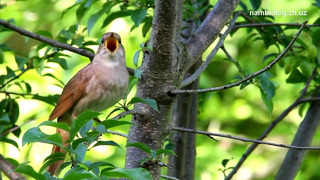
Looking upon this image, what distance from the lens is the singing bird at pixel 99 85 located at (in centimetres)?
289

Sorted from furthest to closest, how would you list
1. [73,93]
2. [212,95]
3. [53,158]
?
[212,95] < [73,93] < [53,158]

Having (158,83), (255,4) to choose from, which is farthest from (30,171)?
(255,4)

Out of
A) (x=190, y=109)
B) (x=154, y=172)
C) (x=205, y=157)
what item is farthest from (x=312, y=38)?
(x=205, y=157)

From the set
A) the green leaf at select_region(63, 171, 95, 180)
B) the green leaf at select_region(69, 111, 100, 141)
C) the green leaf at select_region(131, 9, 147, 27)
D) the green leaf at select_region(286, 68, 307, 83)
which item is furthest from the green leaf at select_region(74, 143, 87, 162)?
the green leaf at select_region(286, 68, 307, 83)

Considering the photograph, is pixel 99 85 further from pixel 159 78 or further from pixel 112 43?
pixel 159 78

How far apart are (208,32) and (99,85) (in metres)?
0.58

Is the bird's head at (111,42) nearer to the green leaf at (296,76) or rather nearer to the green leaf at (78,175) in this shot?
the green leaf at (296,76)

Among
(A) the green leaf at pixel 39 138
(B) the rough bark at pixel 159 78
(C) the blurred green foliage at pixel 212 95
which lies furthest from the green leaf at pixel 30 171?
(C) the blurred green foliage at pixel 212 95

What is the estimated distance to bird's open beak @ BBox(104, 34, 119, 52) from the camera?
321cm

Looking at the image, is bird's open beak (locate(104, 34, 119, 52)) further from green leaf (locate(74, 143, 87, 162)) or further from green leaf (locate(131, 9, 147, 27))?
green leaf (locate(74, 143, 87, 162))

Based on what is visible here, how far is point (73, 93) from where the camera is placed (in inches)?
122

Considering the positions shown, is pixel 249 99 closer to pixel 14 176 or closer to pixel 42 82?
pixel 42 82

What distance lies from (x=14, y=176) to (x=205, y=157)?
8.31ft

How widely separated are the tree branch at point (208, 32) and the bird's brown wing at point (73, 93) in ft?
1.98
